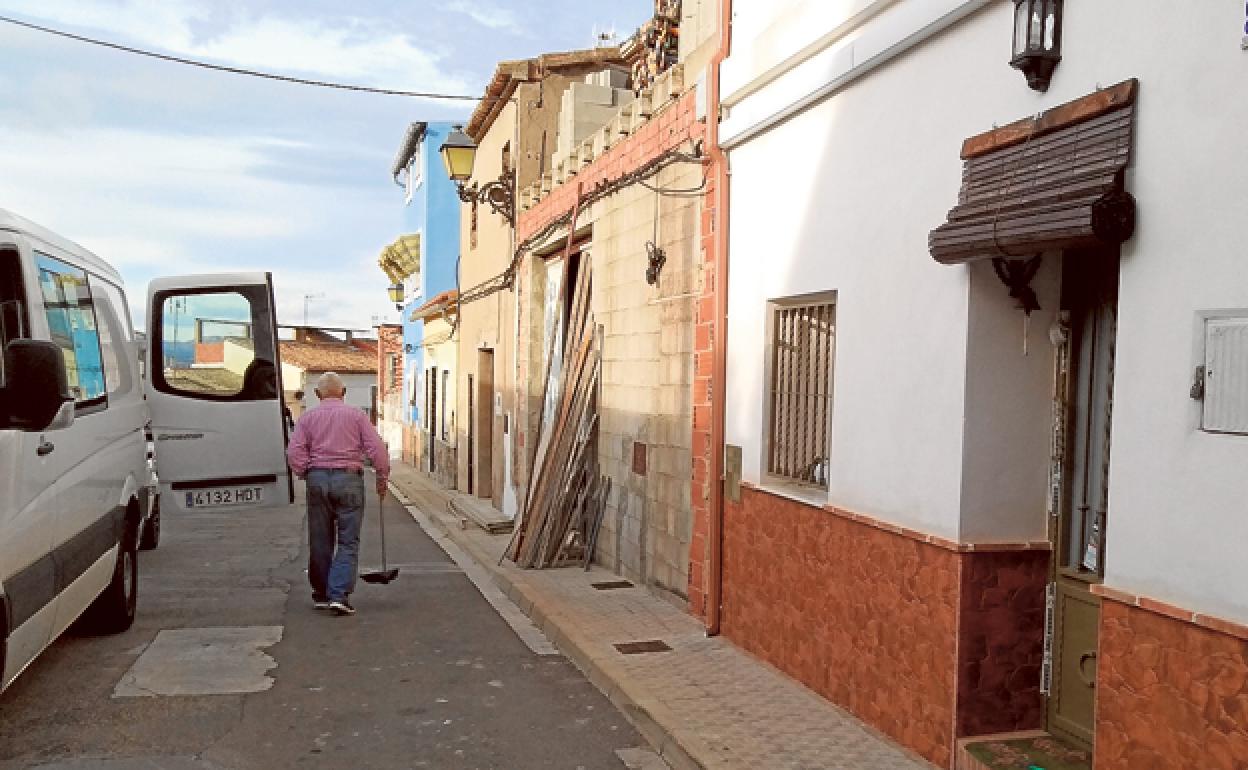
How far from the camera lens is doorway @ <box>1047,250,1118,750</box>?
13.7ft

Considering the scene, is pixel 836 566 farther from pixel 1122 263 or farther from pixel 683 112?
pixel 683 112

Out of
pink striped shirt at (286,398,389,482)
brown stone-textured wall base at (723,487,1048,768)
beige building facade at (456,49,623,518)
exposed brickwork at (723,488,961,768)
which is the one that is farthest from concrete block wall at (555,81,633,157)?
brown stone-textured wall base at (723,487,1048,768)

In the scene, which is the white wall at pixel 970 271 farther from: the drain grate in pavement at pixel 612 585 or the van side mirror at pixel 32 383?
the van side mirror at pixel 32 383

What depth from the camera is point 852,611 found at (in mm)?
5168

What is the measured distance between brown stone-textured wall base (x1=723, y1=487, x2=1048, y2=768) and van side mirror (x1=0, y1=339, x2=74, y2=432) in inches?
142

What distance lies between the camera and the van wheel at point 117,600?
270 inches

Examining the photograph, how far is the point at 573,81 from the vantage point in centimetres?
Result: 1467

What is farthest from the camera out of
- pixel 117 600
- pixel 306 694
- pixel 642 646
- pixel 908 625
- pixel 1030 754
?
pixel 117 600

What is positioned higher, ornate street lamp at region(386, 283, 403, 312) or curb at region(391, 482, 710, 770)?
ornate street lamp at region(386, 283, 403, 312)

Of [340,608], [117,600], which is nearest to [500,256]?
Answer: [340,608]

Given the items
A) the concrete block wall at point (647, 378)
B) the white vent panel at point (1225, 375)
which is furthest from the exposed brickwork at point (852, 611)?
the white vent panel at point (1225, 375)

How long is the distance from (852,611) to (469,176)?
35.2ft

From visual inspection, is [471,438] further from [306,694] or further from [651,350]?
[306,694]

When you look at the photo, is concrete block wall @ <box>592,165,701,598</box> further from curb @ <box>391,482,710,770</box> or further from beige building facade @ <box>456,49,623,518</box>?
beige building facade @ <box>456,49,623,518</box>
